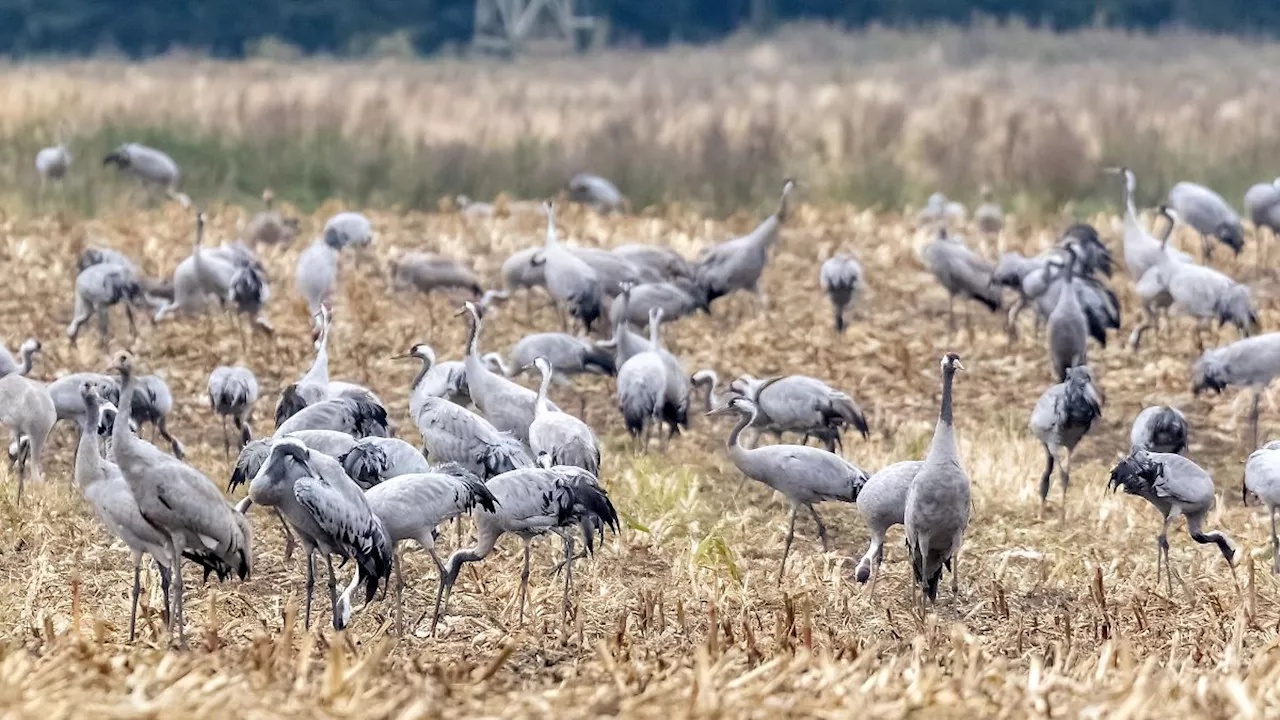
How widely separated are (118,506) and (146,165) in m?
10.5

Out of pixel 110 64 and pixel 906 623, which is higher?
pixel 906 623

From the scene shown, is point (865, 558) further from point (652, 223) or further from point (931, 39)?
point (931, 39)

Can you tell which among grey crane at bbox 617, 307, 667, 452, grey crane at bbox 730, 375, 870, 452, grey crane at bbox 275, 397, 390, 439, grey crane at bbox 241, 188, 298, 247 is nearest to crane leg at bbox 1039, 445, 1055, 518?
grey crane at bbox 730, 375, 870, 452

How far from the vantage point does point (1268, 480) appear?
25.4 feet

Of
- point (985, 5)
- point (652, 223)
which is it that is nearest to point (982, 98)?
point (652, 223)

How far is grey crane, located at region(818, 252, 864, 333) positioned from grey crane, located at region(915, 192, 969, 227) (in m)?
→ 3.71

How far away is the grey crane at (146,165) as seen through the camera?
16547mm

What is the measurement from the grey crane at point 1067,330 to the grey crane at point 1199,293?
38.6 inches

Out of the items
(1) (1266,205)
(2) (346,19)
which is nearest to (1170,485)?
(1) (1266,205)

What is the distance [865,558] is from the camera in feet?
24.5

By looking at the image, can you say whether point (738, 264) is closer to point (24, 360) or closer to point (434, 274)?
point (434, 274)

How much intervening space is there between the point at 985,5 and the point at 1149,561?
38965mm

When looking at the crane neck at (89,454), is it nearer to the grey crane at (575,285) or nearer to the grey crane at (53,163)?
the grey crane at (575,285)

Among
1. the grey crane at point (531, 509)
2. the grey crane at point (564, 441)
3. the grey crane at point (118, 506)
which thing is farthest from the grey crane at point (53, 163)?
the grey crane at point (531, 509)
